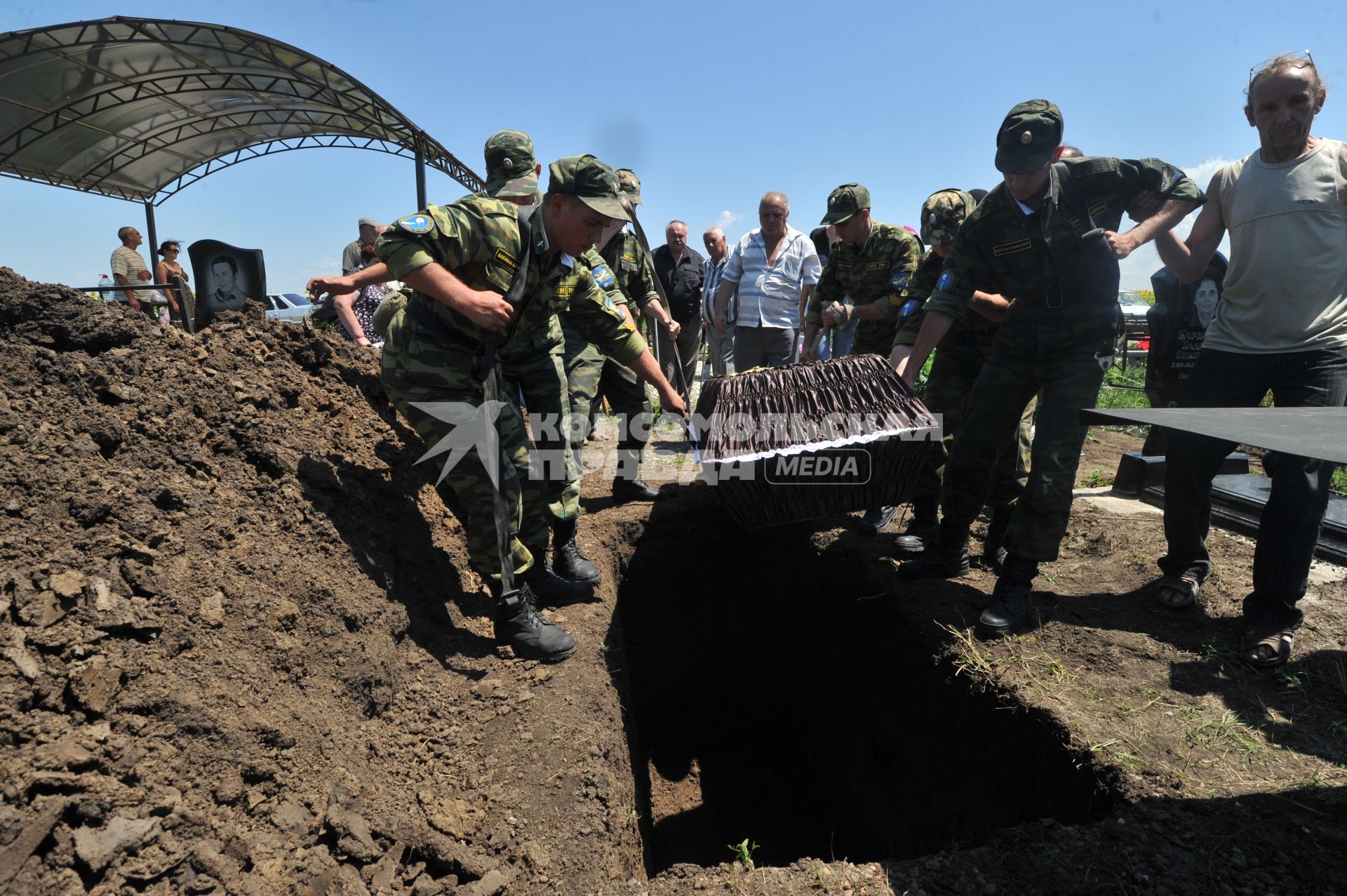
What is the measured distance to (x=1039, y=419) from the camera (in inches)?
114

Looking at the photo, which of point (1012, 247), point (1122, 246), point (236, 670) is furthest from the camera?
point (1012, 247)

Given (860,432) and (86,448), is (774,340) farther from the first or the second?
(86,448)

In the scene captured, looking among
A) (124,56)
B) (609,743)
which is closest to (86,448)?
(609,743)

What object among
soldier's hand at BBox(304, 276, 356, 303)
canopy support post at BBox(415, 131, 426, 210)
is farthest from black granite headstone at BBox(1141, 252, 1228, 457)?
canopy support post at BBox(415, 131, 426, 210)

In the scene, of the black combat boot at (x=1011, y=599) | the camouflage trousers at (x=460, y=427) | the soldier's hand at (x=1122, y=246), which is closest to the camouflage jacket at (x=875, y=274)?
the soldier's hand at (x=1122, y=246)

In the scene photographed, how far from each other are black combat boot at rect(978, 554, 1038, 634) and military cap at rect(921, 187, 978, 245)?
1888 millimetres

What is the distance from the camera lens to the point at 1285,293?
2.64 meters

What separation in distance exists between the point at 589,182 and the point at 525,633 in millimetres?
1779

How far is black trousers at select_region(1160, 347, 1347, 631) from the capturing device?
2.58 m

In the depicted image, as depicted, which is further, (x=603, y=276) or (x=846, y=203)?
(x=846, y=203)

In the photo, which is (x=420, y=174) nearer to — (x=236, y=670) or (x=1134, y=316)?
(x=236, y=670)

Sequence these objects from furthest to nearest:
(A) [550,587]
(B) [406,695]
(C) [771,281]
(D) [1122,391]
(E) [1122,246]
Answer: (D) [1122,391] → (C) [771,281] → (A) [550,587] → (E) [1122,246] → (B) [406,695]

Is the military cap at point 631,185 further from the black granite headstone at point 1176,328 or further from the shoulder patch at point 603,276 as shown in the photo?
the black granite headstone at point 1176,328

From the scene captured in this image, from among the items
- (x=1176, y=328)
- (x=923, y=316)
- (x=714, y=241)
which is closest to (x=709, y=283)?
(x=714, y=241)
